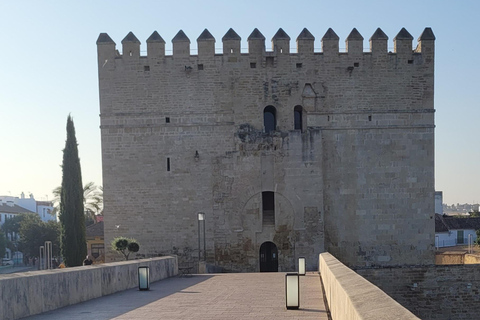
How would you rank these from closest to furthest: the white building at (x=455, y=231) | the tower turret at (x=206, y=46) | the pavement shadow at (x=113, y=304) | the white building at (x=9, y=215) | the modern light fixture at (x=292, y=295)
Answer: the pavement shadow at (x=113, y=304) → the modern light fixture at (x=292, y=295) → the tower turret at (x=206, y=46) → the white building at (x=455, y=231) → the white building at (x=9, y=215)

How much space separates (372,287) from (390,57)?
56.9ft

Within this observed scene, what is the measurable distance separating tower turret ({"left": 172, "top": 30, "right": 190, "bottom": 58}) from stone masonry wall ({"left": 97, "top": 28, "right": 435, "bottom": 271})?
0.04 meters

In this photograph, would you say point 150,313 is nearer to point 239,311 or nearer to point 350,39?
point 239,311

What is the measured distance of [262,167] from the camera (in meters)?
19.7

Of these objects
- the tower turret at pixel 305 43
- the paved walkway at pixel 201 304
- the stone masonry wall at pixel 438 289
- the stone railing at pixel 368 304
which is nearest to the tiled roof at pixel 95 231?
the tower turret at pixel 305 43

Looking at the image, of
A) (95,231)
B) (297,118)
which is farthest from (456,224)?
(297,118)

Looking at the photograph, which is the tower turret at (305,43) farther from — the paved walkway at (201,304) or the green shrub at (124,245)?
the paved walkway at (201,304)

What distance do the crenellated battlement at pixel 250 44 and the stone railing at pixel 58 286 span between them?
35.7 ft

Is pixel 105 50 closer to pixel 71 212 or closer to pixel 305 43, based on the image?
pixel 71 212

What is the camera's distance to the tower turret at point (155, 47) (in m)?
20.1

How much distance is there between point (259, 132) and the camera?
19.8 meters

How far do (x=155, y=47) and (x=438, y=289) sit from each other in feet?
40.1

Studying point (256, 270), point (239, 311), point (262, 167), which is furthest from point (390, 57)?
point (239, 311)

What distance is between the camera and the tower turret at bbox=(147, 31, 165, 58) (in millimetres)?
20125
